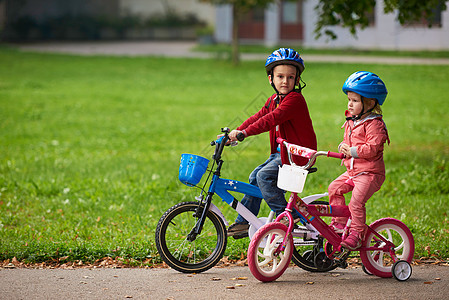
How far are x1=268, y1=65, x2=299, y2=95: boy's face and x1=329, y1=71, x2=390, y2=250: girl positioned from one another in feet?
1.48

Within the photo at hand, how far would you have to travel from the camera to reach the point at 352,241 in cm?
486

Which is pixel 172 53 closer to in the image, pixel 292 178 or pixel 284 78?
pixel 284 78

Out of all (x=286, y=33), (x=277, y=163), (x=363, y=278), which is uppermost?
(x=286, y=33)

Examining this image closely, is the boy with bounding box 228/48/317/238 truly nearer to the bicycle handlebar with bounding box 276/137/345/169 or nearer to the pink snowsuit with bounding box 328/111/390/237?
the bicycle handlebar with bounding box 276/137/345/169

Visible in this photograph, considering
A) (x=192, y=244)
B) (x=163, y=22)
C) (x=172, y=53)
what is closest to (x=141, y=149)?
(x=192, y=244)

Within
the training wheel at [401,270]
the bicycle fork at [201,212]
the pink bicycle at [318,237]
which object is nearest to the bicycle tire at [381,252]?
the pink bicycle at [318,237]

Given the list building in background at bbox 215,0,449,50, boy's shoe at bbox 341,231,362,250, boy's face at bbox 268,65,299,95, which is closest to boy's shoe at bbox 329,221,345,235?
boy's shoe at bbox 341,231,362,250

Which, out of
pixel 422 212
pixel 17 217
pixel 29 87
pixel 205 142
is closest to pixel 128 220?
pixel 17 217

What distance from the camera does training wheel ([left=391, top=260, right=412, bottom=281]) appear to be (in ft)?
16.3

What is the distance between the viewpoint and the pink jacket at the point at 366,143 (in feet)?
15.3

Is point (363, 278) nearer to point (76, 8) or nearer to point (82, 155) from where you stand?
point (82, 155)

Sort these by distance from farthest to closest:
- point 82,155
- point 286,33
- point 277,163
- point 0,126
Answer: point 286,33, point 0,126, point 82,155, point 277,163

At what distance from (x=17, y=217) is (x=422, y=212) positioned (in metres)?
4.55

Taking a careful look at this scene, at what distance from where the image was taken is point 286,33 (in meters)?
42.6
